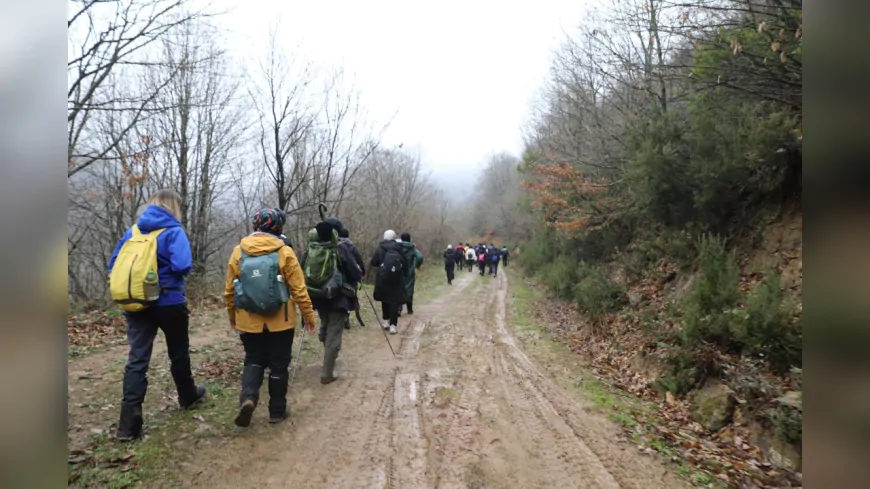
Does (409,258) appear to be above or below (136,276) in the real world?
above

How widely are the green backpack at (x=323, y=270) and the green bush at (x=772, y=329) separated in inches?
196

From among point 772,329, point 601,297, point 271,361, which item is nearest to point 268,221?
point 271,361

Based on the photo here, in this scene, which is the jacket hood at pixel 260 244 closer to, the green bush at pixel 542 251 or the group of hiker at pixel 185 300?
the group of hiker at pixel 185 300

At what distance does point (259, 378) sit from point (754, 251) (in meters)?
7.53

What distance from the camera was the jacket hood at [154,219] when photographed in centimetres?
374

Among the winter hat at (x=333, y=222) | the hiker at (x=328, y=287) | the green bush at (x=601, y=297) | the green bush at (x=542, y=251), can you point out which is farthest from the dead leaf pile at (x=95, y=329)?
the green bush at (x=542, y=251)

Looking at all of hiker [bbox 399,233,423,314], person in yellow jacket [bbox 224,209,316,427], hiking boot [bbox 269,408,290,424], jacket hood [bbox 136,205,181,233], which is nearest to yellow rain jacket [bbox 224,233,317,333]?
person in yellow jacket [bbox 224,209,316,427]

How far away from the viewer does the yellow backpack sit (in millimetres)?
3469

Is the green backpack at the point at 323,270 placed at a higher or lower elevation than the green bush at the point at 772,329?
higher

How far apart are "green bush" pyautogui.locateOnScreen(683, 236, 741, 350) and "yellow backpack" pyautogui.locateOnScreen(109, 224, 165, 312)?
6.23 metres

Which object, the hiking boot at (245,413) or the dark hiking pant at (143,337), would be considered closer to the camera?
the dark hiking pant at (143,337)

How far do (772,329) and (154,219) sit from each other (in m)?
6.34

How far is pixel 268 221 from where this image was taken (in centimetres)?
427

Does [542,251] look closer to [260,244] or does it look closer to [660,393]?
[660,393]
